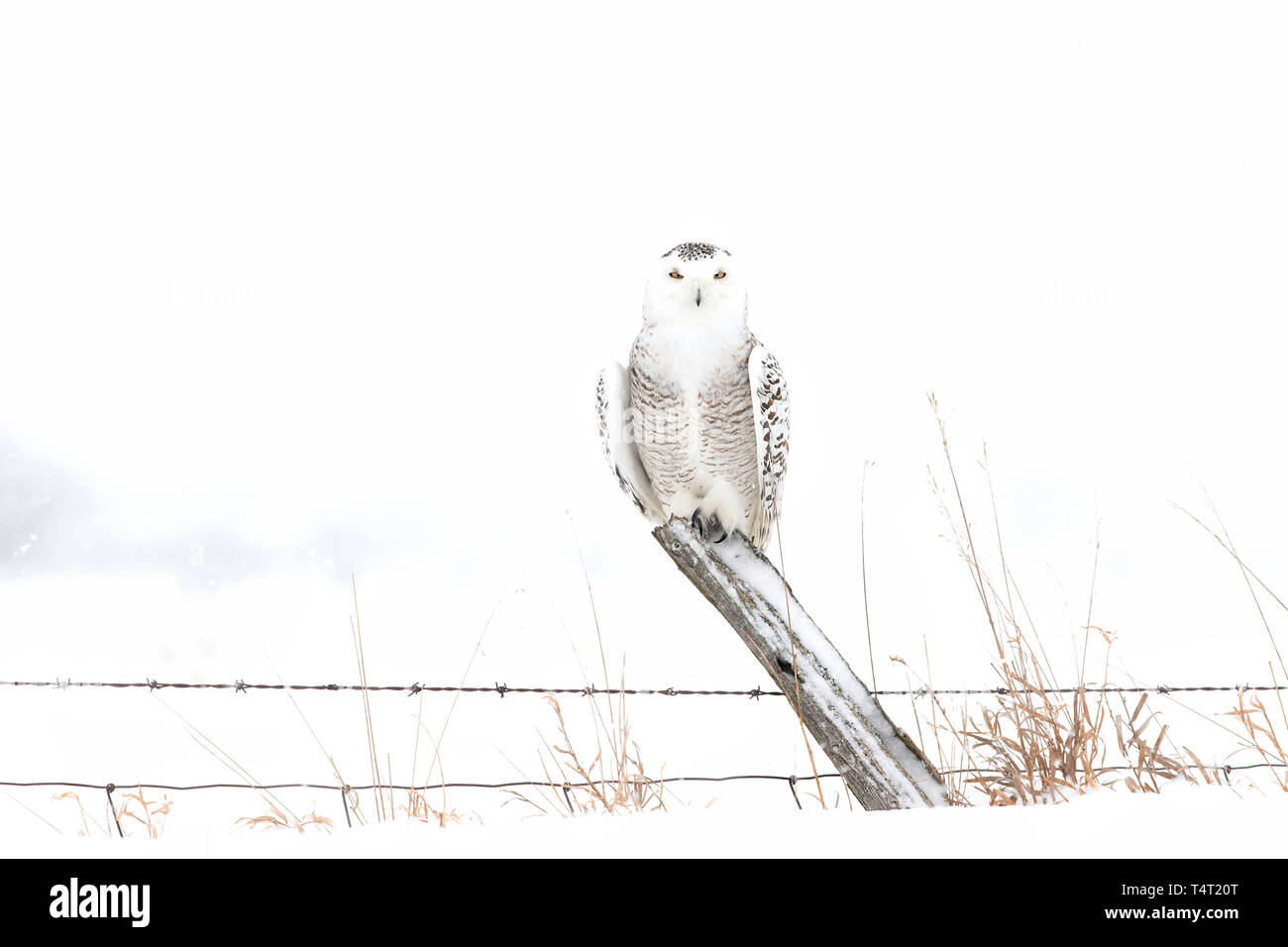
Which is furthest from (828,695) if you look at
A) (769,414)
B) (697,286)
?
(697,286)

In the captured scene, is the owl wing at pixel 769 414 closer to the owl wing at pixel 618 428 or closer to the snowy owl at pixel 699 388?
the snowy owl at pixel 699 388

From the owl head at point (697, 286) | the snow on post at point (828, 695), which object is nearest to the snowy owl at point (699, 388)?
the owl head at point (697, 286)

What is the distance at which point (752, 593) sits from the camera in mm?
2395

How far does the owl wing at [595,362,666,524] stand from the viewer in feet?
11.7

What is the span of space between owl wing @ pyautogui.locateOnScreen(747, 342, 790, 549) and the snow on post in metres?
1.00

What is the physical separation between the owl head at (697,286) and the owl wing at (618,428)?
1.01ft

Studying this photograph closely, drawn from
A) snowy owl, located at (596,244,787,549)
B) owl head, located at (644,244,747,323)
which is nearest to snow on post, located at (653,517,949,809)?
snowy owl, located at (596,244,787,549)

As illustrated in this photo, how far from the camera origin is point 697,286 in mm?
3326

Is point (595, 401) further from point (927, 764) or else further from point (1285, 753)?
point (1285, 753)

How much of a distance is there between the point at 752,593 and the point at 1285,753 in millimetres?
1175

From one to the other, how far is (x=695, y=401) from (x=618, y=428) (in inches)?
15.0

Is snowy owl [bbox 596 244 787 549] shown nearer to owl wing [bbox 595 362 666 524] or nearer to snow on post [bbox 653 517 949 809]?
owl wing [bbox 595 362 666 524]

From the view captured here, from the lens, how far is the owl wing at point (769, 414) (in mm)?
3334
